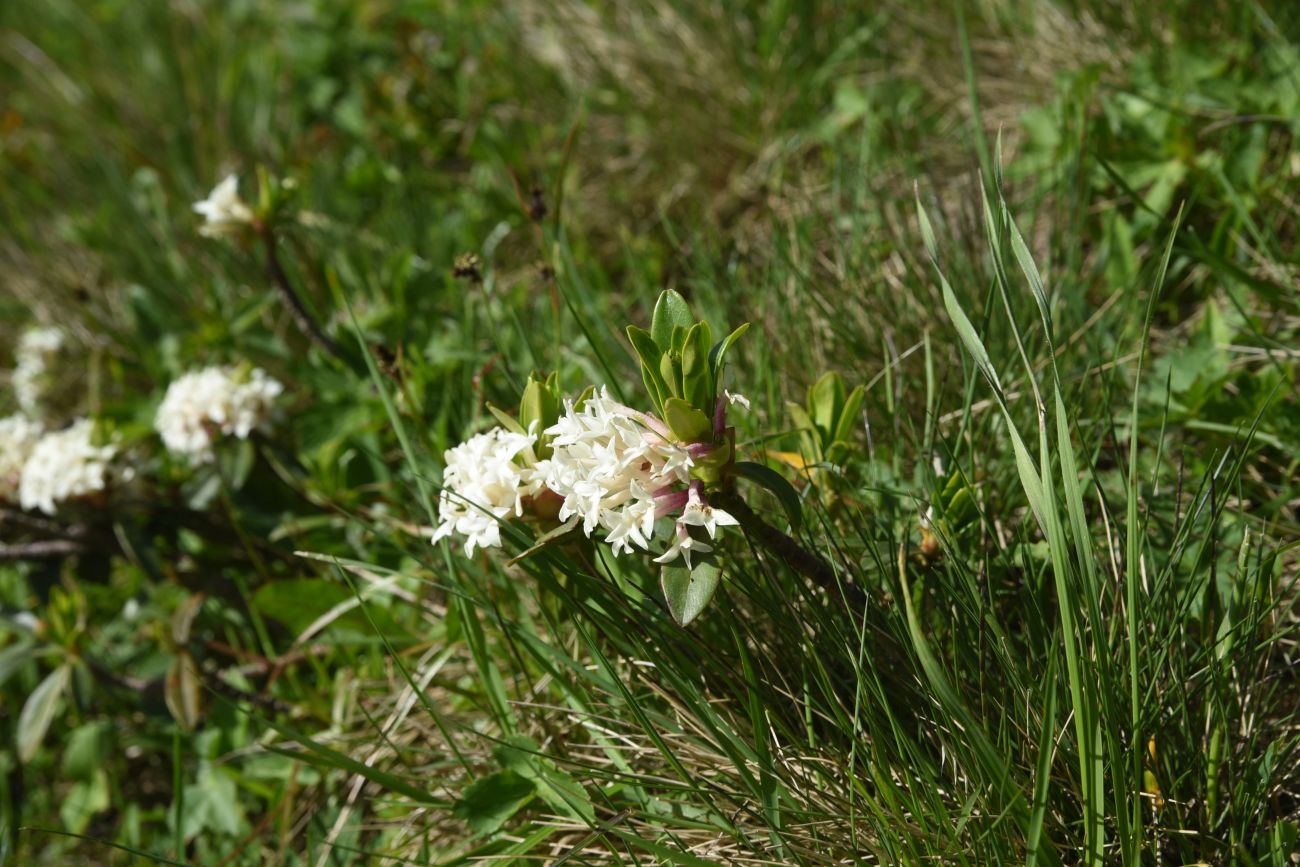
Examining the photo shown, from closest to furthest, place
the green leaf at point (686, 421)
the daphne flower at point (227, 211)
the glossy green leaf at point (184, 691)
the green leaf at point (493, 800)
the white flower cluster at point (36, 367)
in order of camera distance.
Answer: the green leaf at point (686, 421) < the green leaf at point (493, 800) < the glossy green leaf at point (184, 691) < the daphne flower at point (227, 211) < the white flower cluster at point (36, 367)

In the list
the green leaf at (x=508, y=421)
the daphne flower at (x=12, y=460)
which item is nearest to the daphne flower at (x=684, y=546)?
the green leaf at (x=508, y=421)

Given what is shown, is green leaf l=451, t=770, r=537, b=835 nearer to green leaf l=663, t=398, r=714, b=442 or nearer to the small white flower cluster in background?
the small white flower cluster in background

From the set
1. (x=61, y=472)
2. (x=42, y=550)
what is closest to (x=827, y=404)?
(x=61, y=472)

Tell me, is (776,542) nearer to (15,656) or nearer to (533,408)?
(533,408)

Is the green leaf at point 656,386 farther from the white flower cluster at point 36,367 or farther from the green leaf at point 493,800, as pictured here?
the white flower cluster at point 36,367

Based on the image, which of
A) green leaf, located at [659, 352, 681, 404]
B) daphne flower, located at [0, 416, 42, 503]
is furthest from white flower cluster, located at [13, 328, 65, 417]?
green leaf, located at [659, 352, 681, 404]

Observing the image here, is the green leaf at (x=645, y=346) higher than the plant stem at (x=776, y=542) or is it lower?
higher

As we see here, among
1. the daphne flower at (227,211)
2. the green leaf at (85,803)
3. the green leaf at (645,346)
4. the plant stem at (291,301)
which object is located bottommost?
the green leaf at (85,803)

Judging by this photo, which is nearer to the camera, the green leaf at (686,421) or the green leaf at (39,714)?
the green leaf at (686,421)
